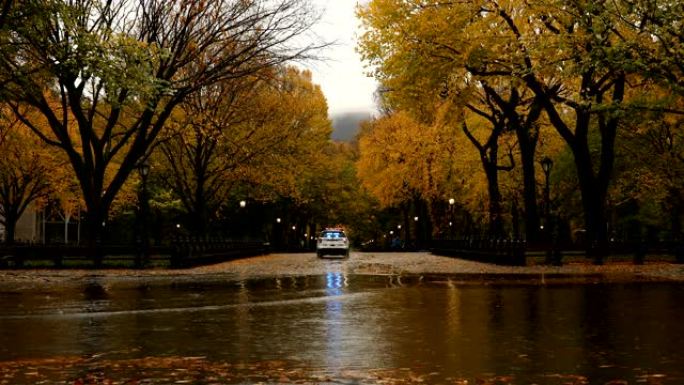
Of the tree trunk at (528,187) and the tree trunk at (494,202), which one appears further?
the tree trunk at (494,202)

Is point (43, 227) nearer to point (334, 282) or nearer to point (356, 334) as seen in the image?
point (334, 282)

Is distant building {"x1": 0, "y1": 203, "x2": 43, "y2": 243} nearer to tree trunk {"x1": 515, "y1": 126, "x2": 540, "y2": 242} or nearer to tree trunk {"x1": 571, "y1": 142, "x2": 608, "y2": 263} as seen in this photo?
tree trunk {"x1": 515, "y1": 126, "x2": 540, "y2": 242}

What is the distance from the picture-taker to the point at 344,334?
11.2 m

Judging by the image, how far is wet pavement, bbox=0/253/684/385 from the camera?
8047mm

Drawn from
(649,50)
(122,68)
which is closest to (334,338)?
(122,68)

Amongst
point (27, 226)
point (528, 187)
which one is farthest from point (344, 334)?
point (27, 226)

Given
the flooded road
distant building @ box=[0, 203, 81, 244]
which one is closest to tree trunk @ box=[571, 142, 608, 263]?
the flooded road

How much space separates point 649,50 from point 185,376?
20.8 meters

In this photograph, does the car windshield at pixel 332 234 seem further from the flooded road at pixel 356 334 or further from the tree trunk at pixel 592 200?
the flooded road at pixel 356 334

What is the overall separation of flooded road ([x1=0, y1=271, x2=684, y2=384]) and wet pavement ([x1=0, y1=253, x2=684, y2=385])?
0.02 m

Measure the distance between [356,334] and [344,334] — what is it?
6.6 inches

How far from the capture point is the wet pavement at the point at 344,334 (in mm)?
8047

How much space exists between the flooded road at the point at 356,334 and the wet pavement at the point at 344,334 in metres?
0.02

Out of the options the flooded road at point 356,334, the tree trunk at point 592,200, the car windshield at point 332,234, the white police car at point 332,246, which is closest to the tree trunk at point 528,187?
the tree trunk at point 592,200
